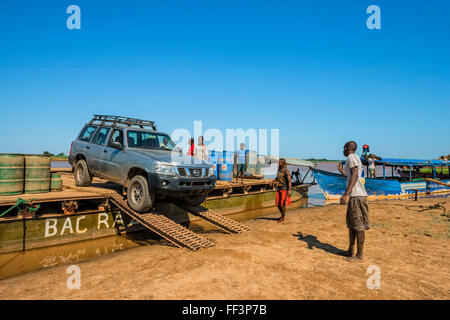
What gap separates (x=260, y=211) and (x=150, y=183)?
938 centimetres

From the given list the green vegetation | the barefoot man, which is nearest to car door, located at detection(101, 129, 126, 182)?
the barefoot man

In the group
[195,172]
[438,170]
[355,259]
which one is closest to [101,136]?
[195,172]

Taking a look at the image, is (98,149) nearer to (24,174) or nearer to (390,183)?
(24,174)

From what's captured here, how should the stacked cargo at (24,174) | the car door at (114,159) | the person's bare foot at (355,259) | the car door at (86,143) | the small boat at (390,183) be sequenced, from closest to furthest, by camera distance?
the person's bare foot at (355,259) < the stacked cargo at (24,174) < the car door at (114,159) < the car door at (86,143) < the small boat at (390,183)

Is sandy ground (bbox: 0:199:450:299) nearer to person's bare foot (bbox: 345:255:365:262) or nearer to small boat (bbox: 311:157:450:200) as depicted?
person's bare foot (bbox: 345:255:365:262)

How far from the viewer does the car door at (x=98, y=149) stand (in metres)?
7.84

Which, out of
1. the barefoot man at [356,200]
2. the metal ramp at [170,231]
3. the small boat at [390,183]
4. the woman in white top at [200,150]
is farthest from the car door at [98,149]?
the small boat at [390,183]

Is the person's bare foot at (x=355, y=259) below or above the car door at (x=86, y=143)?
below

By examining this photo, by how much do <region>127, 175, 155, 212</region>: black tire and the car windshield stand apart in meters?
1.18

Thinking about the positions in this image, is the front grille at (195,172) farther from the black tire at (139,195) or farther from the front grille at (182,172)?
the black tire at (139,195)
